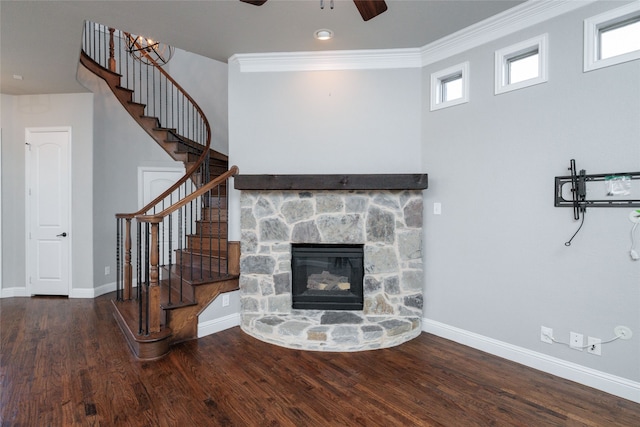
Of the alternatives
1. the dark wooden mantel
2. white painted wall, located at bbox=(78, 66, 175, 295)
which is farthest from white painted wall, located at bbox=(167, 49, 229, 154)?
the dark wooden mantel

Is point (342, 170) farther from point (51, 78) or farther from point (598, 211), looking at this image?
point (51, 78)

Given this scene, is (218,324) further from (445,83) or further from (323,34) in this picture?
(445,83)

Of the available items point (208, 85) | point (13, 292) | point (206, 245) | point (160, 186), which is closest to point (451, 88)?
point (206, 245)

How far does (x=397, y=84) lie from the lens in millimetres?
3318

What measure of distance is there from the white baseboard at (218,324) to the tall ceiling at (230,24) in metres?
2.80

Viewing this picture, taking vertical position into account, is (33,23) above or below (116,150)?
above

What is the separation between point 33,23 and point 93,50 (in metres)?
2.51

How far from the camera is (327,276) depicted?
3393 millimetres

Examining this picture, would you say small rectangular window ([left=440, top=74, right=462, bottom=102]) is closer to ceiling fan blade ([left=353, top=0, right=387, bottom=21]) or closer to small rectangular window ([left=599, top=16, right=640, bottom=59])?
A: small rectangular window ([left=599, top=16, right=640, bottom=59])

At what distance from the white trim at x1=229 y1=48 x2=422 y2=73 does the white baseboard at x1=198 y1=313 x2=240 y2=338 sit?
2667 mm

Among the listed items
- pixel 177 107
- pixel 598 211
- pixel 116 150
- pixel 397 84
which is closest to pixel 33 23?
pixel 116 150

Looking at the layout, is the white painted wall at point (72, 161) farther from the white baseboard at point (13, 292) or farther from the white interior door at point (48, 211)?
the white interior door at point (48, 211)

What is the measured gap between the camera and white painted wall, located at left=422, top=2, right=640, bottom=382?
2.16 metres

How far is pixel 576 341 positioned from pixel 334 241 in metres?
2.07
